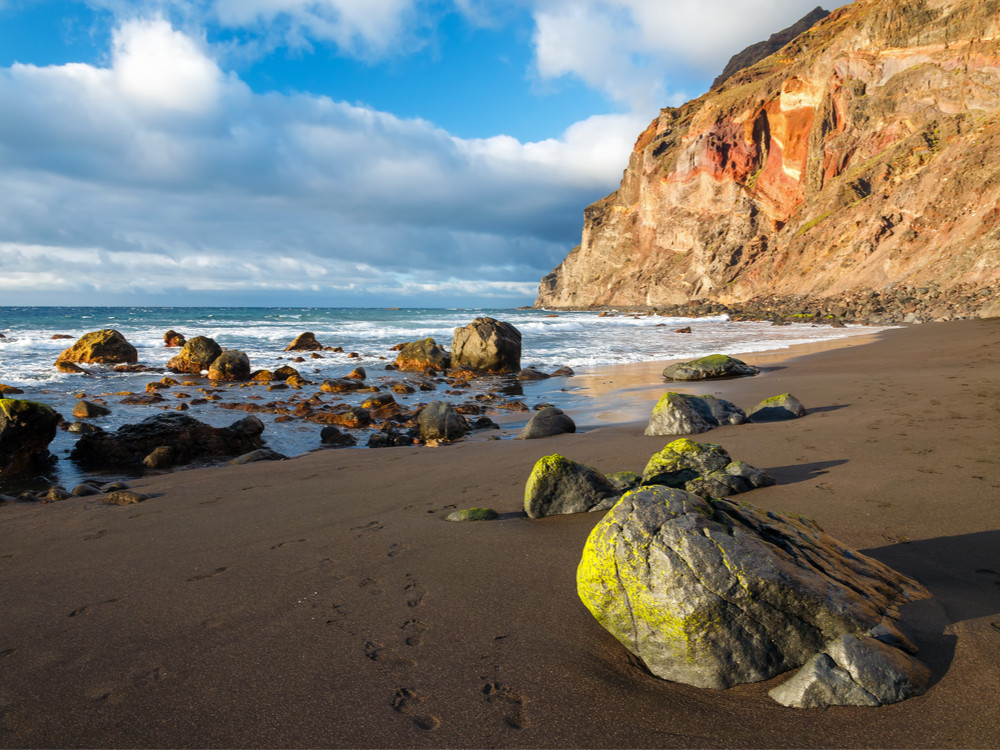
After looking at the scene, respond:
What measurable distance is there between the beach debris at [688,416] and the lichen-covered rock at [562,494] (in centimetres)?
304

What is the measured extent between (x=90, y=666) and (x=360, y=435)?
6629mm

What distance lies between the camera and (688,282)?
70250 millimetres

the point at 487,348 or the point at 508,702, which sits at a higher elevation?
the point at 487,348

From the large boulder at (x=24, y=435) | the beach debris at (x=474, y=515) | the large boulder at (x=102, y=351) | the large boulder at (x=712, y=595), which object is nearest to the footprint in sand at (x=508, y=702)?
the large boulder at (x=712, y=595)

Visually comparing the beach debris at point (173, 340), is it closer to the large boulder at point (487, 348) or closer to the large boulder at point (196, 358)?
the large boulder at point (196, 358)

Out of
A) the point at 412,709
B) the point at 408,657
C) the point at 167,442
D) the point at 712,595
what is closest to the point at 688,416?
the point at 712,595

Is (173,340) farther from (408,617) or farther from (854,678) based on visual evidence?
(854,678)

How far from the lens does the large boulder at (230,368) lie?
16.0 meters

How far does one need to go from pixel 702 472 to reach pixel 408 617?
303cm

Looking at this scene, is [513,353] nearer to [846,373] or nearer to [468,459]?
[846,373]

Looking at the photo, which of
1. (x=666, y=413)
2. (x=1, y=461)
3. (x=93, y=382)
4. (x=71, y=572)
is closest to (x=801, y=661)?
(x=71, y=572)

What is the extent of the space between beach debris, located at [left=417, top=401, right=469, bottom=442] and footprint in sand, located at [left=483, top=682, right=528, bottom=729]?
6360 mm

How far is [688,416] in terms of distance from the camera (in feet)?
23.7

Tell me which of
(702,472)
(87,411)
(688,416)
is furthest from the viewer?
(87,411)
